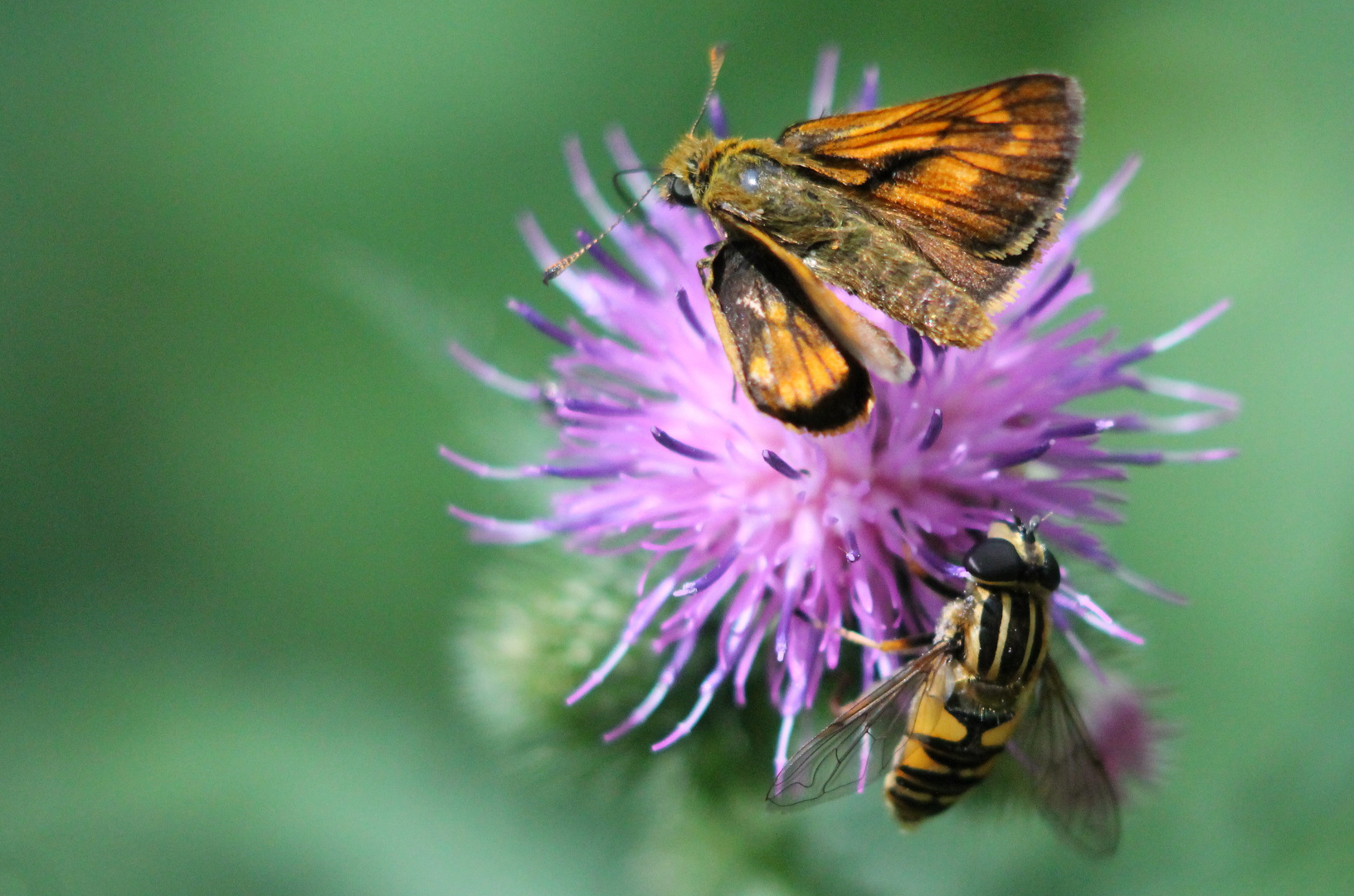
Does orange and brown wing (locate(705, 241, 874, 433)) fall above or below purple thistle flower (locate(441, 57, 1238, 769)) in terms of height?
above

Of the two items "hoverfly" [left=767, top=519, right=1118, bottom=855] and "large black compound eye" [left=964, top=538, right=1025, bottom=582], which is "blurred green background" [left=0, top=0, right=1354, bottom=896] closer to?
"hoverfly" [left=767, top=519, right=1118, bottom=855]

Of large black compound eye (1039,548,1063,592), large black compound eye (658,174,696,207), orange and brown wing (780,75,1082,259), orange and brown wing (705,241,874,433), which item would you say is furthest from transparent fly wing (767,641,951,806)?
large black compound eye (658,174,696,207)

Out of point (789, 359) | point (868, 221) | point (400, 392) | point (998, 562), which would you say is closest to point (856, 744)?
point (998, 562)

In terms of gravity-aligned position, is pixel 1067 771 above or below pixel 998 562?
below

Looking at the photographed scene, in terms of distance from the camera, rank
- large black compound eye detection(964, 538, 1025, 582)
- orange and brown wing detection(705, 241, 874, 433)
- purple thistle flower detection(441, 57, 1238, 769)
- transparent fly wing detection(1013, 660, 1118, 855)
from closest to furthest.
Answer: orange and brown wing detection(705, 241, 874, 433) < large black compound eye detection(964, 538, 1025, 582) < transparent fly wing detection(1013, 660, 1118, 855) < purple thistle flower detection(441, 57, 1238, 769)

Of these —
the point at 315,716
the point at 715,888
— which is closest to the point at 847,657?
the point at 715,888

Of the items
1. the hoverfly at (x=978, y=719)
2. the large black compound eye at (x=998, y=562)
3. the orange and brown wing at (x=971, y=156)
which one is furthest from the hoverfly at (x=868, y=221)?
the hoverfly at (x=978, y=719)

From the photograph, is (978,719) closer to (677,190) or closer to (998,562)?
(998,562)

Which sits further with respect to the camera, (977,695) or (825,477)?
(825,477)
